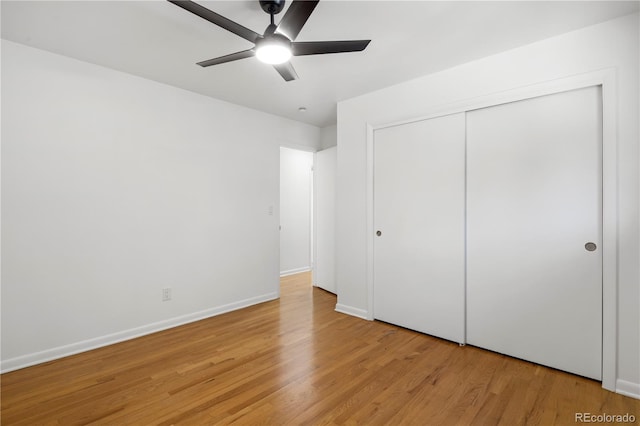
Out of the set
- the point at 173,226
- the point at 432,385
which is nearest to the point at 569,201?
the point at 432,385

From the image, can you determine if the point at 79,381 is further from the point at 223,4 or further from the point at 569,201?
the point at 569,201

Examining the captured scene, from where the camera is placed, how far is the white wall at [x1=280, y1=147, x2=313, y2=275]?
5535mm

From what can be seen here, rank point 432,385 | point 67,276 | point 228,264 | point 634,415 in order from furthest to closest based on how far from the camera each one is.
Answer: point 228,264 → point 67,276 → point 432,385 → point 634,415

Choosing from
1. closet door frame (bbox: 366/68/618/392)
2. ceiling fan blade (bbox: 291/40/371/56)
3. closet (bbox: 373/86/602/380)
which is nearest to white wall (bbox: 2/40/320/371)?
closet (bbox: 373/86/602/380)

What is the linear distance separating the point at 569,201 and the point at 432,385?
1.64 meters

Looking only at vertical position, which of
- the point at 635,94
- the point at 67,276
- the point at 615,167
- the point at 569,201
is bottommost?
the point at 67,276

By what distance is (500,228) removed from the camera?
2521 millimetres

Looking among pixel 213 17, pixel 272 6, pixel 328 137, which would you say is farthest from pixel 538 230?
pixel 328 137

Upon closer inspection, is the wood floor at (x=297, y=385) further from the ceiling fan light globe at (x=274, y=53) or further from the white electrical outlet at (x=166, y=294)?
the ceiling fan light globe at (x=274, y=53)

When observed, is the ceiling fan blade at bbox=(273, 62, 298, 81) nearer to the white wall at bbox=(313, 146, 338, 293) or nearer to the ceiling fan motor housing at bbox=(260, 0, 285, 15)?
the ceiling fan motor housing at bbox=(260, 0, 285, 15)

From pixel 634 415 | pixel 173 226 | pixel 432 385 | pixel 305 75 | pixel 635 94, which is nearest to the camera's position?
pixel 634 415

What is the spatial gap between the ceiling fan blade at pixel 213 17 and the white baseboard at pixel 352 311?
2771mm

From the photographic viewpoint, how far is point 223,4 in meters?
1.87

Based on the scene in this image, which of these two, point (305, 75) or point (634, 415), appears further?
point (305, 75)
